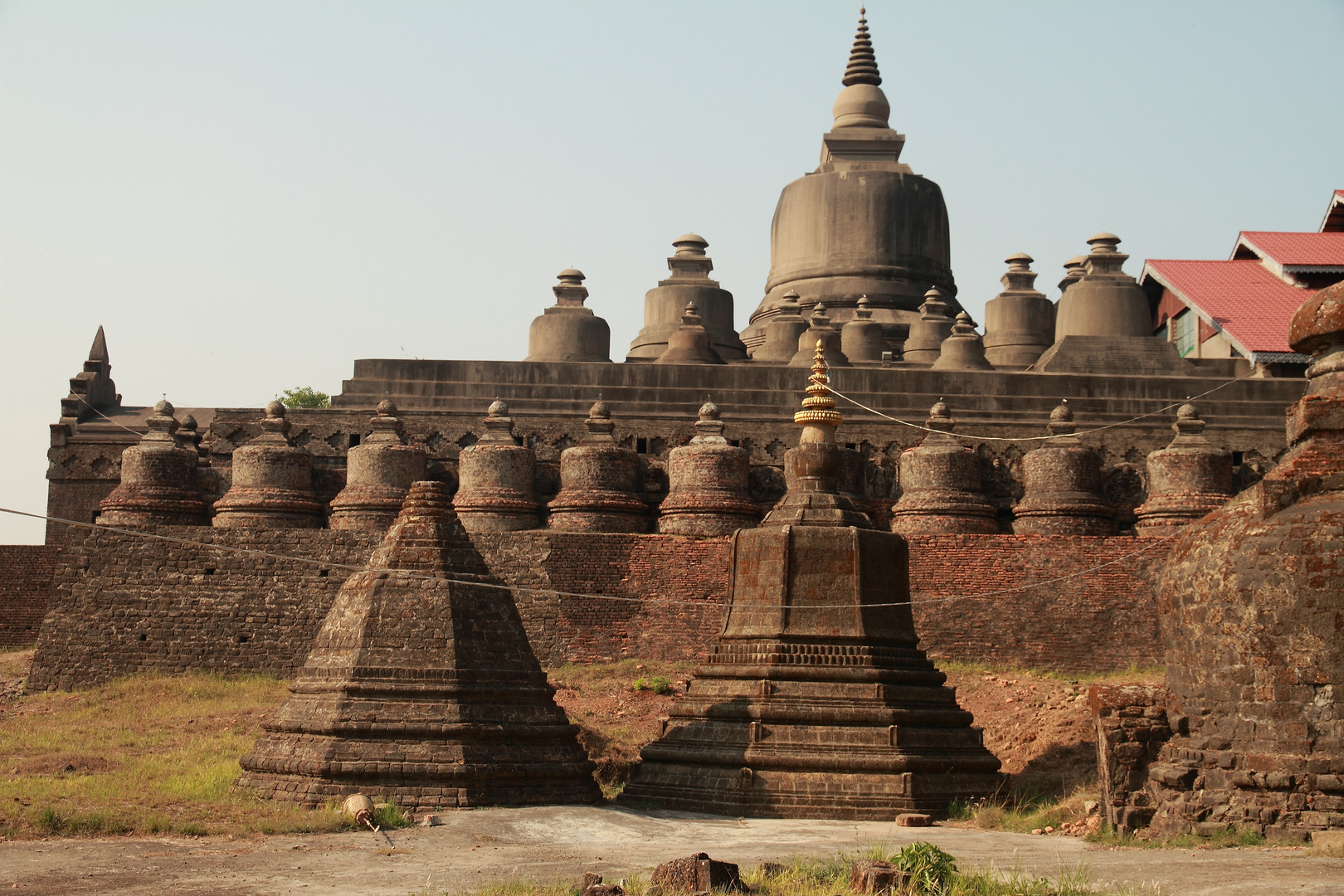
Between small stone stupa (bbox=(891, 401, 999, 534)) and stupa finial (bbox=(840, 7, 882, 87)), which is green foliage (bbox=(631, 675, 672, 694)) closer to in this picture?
small stone stupa (bbox=(891, 401, 999, 534))

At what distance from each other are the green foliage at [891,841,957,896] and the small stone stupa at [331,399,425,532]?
14.2 meters

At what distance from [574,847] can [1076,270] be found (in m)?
24.6

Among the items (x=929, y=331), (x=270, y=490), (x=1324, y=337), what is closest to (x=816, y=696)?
(x=1324, y=337)

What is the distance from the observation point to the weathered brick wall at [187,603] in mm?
22188

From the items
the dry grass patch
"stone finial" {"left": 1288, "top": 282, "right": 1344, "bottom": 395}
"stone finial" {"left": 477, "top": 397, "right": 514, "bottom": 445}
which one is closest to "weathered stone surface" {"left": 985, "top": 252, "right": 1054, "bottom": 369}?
"stone finial" {"left": 477, "top": 397, "right": 514, "bottom": 445}

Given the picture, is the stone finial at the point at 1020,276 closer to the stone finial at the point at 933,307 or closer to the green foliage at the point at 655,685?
the stone finial at the point at 933,307

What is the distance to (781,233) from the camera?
120ft

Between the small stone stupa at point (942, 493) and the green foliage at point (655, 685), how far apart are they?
4.58 m

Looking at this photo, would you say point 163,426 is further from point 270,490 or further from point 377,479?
point 377,479

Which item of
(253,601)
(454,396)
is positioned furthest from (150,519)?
(454,396)

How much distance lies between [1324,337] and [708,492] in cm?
1139

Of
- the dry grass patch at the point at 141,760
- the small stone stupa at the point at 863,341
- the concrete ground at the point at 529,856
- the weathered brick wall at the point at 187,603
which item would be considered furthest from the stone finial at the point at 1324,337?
the small stone stupa at the point at 863,341

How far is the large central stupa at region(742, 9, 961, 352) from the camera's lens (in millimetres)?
34719

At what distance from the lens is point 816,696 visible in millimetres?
15828
